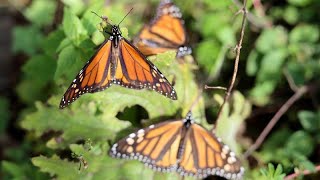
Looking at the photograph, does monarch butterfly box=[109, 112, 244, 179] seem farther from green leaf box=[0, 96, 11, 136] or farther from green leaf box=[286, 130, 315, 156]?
green leaf box=[0, 96, 11, 136]

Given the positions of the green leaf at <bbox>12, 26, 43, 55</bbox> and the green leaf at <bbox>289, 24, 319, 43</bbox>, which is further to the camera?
the green leaf at <bbox>12, 26, 43, 55</bbox>

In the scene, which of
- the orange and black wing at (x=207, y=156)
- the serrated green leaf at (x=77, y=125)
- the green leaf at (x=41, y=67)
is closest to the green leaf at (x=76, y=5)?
the green leaf at (x=41, y=67)

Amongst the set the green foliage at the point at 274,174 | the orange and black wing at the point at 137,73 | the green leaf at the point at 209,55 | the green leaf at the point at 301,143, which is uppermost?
the green leaf at the point at 209,55

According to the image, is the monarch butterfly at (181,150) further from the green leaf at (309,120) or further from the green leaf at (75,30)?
the green leaf at (309,120)

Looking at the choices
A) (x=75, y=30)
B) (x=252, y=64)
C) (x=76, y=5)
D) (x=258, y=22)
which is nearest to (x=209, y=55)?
(x=252, y=64)

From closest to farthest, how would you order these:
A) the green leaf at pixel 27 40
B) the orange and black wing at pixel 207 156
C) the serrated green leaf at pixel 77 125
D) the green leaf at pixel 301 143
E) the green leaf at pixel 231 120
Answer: the orange and black wing at pixel 207 156 → the serrated green leaf at pixel 77 125 → the green leaf at pixel 231 120 → the green leaf at pixel 301 143 → the green leaf at pixel 27 40

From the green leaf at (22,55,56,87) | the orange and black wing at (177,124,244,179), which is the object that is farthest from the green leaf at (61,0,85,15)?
the orange and black wing at (177,124,244,179)

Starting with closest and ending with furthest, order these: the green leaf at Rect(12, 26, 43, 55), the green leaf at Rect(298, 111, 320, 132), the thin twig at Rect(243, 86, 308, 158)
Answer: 1. the green leaf at Rect(298, 111, 320, 132)
2. the thin twig at Rect(243, 86, 308, 158)
3. the green leaf at Rect(12, 26, 43, 55)

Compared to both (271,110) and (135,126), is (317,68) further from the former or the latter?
(135,126)
